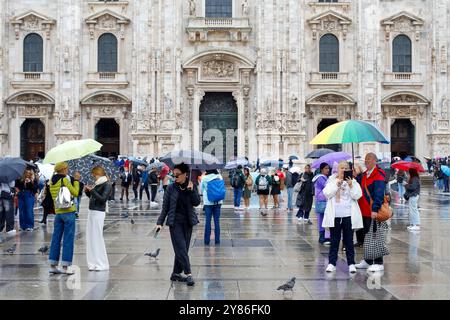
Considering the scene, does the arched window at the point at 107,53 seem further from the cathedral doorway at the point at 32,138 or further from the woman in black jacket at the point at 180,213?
the woman in black jacket at the point at 180,213

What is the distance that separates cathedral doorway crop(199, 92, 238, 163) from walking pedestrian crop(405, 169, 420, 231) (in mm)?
24451

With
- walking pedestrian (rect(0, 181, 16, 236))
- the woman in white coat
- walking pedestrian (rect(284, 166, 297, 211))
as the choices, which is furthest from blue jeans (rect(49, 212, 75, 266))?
walking pedestrian (rect(284, 166, 297, 211))

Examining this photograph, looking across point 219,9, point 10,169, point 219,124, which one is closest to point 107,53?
point 219,9

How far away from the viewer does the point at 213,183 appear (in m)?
16.0

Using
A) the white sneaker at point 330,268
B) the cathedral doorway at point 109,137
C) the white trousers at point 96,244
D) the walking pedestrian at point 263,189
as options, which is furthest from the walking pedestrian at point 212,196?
the cathedral doorway at point 109,137

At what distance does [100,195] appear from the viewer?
40.5ft

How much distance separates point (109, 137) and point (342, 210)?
33.4 metres

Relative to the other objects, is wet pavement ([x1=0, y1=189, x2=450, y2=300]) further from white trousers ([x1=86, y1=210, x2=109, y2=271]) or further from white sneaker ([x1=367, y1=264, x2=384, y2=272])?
white trousers ([x1=86, y1=210, x2=109, y2=271])

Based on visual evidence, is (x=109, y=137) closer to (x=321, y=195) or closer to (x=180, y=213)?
(x=321, y=195)

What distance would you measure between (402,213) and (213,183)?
10.2m

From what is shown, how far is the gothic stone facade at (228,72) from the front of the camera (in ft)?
137

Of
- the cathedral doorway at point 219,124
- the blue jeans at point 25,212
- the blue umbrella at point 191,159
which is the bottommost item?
the blue jeans at point 25,212

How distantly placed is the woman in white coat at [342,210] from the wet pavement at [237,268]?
42 cm
